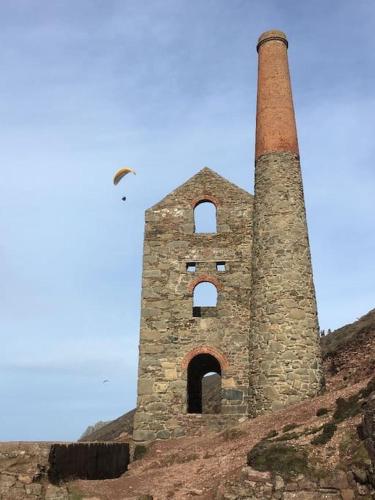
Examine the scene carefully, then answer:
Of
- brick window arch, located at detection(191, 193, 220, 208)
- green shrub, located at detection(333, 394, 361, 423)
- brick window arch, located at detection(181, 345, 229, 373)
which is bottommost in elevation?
Answer: green shrub, located at detection(333, 394, 361, 423)

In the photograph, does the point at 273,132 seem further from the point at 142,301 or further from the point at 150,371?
the point at 150,371

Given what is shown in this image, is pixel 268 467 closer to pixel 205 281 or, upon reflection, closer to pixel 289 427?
pixel 289 427

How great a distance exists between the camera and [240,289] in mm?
20391

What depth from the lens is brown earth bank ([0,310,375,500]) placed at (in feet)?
32.3

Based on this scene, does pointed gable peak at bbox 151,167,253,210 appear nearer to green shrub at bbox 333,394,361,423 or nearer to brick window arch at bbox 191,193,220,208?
brick window arch at bbox 191,193,220,208

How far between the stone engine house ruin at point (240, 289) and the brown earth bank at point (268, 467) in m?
3.58

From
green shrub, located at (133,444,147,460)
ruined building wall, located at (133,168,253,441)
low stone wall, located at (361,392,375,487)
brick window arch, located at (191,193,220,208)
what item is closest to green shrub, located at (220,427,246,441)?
ruined building wall, located at (133,168,253,441)

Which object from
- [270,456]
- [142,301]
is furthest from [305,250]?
[270,456]

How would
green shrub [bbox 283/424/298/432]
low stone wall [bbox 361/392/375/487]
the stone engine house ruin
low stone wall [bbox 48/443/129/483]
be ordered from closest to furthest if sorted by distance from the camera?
low stone wall [bbox 361/392/375/487], low stone wall [bbox 48/443/129/483], green shrub [bbox 283/424/298/432], the stone engine house ruin

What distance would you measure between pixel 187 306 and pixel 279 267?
396cm

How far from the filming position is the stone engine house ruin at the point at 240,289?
1811cm

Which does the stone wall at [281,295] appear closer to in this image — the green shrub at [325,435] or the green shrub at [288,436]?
the green shrub at [288,436]

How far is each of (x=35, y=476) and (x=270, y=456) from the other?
16.1 feet

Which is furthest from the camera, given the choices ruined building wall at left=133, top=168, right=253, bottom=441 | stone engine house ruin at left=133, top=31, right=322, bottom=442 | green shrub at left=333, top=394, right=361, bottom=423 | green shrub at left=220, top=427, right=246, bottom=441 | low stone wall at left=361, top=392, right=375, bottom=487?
ruined building wall at left=133, top=168, right=253, bottom=441
